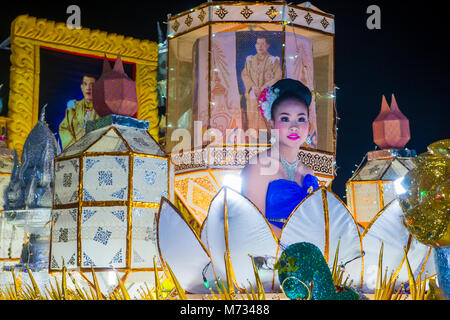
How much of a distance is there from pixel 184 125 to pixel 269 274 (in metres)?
3.73

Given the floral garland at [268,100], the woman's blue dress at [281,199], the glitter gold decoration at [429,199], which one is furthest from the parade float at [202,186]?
the woman's blue dress at [281,199]

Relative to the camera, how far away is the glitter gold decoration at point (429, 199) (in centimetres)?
105

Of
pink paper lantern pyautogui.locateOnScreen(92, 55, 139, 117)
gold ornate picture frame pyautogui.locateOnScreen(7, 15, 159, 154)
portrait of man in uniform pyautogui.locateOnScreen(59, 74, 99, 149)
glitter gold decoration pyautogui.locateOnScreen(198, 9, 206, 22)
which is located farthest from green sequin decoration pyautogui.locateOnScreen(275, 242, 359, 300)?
portrait of man in uniform pyautogui.locateOnScreen(59, 74, 99, 149)

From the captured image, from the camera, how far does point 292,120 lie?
2.15 m

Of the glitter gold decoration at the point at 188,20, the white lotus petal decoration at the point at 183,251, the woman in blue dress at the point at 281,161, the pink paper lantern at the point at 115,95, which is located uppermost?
the glitter gold decoration at the point at 188,20

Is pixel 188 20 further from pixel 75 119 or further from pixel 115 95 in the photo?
pixel 115 95

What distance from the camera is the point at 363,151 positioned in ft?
15.6

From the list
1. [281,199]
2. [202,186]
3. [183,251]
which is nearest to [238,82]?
[202,186]

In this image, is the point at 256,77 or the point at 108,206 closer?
the point at 108,206

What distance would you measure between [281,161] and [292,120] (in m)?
0.16

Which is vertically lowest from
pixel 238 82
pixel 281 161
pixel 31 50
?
pixel 281 161

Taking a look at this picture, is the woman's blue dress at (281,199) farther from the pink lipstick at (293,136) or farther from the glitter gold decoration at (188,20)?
the glitter gold decoration at (188,20)

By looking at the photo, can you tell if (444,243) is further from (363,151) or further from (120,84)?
(363,151)

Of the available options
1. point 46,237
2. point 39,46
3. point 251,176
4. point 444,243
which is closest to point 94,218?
point 46,237
